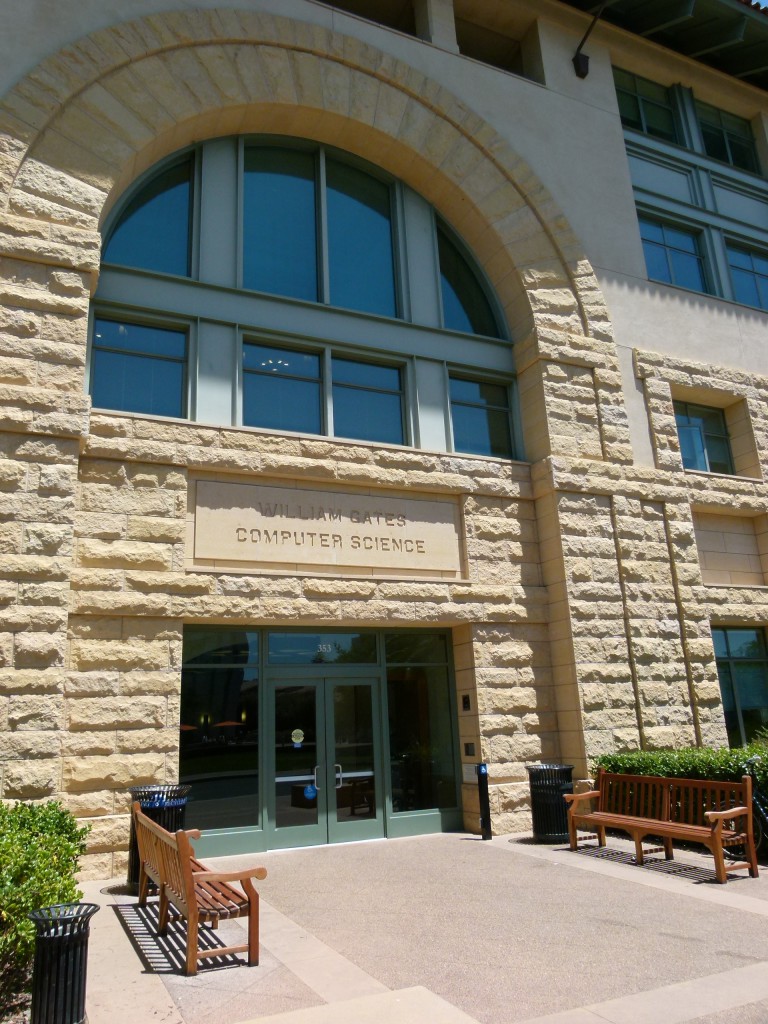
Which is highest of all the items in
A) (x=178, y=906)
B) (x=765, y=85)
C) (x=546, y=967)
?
(x=765, y=85)

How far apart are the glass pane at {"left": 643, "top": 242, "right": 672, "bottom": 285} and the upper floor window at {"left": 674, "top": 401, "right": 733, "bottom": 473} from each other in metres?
2.88

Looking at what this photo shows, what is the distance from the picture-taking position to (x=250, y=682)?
37.6 feet

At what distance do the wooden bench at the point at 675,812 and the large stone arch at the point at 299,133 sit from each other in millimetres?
5819

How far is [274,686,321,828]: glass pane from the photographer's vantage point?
11297 millimetres

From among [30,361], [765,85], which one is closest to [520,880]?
[30,361]

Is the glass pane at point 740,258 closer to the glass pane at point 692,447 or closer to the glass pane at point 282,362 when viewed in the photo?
the glass pane at point 692,447

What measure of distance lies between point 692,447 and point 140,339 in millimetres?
11178

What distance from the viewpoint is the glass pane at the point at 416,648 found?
12.7 meters

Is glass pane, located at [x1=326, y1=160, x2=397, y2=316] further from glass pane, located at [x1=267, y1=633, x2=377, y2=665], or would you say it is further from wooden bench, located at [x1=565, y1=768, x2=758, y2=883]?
wooden bench, located at [x1=565, y1=768, x2=758, y2=883]


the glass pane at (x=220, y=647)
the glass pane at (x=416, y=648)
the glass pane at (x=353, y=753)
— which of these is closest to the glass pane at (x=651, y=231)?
the glass pane at (x=416, y=648)

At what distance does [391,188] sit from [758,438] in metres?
9.23

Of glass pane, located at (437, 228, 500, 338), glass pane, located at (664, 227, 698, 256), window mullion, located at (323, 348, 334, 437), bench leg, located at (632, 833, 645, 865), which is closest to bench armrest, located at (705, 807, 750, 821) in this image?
bench leg, located at (632, 833, 645, 865)

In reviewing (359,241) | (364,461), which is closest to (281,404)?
(364,461)

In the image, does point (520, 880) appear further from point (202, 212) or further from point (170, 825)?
point (202, 212)
